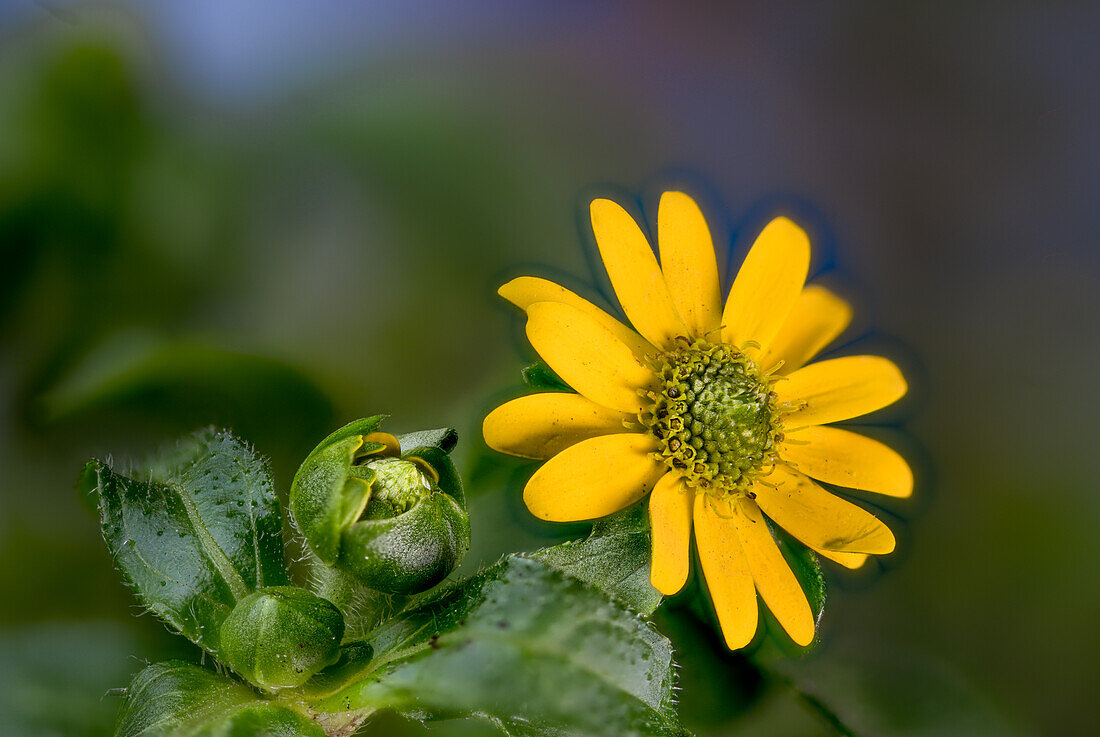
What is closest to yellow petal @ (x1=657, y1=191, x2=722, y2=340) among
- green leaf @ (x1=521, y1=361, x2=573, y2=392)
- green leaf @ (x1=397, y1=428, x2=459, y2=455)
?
green leaf @ (x1=521, y1=361, x2=573, y2=392)

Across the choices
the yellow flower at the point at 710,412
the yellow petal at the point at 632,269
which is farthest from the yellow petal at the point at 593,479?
the yellow petal at the point at 632,269

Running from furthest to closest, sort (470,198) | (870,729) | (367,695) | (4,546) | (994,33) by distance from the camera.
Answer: (994,33), (470,198), (870,729), (4,546), (367,695)

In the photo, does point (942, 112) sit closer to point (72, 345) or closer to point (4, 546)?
point (72, 345)

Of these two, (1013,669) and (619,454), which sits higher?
(619,454)

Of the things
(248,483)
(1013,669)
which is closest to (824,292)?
(248,483)

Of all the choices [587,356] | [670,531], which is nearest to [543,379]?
[587,356]

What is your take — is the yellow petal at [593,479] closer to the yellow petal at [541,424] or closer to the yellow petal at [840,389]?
the yellow petal at [541,424]
